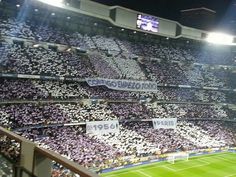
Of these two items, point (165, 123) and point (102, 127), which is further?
point (165, 123)

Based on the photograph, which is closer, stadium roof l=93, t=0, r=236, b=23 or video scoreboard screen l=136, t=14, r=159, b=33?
video scoreboard screen l=136, t=14, r=159, b=33

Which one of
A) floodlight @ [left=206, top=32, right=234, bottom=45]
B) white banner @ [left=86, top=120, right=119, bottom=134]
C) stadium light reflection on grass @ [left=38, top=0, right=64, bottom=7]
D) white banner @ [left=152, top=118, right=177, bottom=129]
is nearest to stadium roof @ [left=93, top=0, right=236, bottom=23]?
floodlight @ [left=206, top=32, right=234, bottom=45]

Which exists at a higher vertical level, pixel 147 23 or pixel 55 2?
pixel 147 23

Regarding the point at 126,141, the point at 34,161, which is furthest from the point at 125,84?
the point at 34,161

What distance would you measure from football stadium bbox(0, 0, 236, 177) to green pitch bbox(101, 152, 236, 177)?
119 millimetres

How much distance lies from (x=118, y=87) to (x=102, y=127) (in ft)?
28.2

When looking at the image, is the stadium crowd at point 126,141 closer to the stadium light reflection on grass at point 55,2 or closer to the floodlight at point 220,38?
the stadium light reflection on grass at point 55,2

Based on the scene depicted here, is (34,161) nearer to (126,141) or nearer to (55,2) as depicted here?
(126,141)

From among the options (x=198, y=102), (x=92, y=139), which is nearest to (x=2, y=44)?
(x=92, y=139)

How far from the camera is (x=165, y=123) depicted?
41.2m

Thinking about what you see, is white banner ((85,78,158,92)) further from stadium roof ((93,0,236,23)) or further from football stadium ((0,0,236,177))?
stadium roof ((93,0,236,23))

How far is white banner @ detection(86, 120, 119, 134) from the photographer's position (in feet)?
107

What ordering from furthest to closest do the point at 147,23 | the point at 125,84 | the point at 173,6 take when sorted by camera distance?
the point at 173,6, the point at 147,23, the point at 125,84

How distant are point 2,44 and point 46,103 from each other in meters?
8.15
